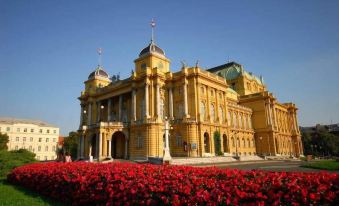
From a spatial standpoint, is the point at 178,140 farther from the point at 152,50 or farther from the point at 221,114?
the point at 152,50

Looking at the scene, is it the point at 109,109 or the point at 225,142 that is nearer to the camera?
the point at 225,142

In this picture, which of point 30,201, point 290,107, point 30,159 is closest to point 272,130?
point 290,107

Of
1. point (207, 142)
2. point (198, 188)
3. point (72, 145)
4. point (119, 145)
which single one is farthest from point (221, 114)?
point (72, 145)

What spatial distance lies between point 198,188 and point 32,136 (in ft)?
304

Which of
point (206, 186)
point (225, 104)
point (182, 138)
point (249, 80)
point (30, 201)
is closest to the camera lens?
point (206, 186)

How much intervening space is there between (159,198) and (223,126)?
46274 mm

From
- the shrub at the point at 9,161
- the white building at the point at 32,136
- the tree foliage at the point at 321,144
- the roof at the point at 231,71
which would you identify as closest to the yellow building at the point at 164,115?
the roof at the point at 231,71

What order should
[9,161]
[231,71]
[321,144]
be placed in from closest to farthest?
[9,161], [231,71], [321,144]

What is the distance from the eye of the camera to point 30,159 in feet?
85.8

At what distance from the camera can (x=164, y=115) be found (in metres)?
49.9

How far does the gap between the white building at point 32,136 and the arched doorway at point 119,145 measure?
4301cm

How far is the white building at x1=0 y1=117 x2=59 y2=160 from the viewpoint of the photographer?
271ft

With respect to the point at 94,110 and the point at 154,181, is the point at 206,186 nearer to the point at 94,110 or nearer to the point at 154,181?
the point at 154,181

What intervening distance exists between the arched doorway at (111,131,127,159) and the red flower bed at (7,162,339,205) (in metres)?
41.2
